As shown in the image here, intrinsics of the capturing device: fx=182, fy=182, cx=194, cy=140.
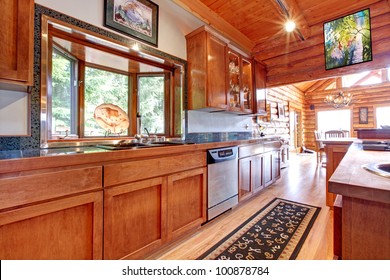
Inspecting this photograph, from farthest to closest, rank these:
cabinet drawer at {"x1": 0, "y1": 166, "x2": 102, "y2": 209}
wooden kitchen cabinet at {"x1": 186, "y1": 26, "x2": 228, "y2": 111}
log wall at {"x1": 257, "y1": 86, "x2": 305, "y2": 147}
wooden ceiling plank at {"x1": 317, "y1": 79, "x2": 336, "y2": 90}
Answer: wooden ceiling plank at {"x1": 317, "y1": 79, "x2": 336, "y2": 90}, log wall at {"x1": 257, "y1": 86, "x2": 305, "y2": 147}, wooden kitchen cabinet at {"x1": 186, "y1": 26, "x2": 228, "y2": 111}, cabinet drawer at {"x1": 0, "y1": 166, "x2": 102, "y2": 209}

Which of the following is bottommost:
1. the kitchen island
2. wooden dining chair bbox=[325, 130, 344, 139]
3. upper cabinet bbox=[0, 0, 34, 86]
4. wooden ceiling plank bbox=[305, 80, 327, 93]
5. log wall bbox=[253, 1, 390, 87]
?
the kitchen island

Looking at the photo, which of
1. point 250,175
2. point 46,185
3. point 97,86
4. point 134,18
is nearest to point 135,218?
point 46,185

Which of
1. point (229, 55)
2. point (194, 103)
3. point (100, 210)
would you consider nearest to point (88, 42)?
point (194, 103)

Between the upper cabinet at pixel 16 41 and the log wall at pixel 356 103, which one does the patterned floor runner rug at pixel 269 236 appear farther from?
the log wall at pixel 356 103

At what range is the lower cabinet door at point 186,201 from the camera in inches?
61.6

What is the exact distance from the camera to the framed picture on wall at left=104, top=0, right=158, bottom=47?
1.77 metres

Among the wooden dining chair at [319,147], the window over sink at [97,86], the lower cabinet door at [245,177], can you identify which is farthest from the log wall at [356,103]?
the window over sink at [97,86]

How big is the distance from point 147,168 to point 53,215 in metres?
0.60

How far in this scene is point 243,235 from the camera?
1.80 metres

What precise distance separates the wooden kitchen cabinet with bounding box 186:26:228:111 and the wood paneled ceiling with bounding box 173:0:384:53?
0.54 metres

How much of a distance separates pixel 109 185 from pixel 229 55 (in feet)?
8.05

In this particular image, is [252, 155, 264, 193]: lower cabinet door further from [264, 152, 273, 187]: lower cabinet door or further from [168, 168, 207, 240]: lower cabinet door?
[168, 168, 207, 240]: lower cabinet door

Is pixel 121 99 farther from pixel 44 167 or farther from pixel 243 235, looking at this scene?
pixel 243 235

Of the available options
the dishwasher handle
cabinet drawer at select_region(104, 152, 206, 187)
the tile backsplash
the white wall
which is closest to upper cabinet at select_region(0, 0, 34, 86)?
the white wall
